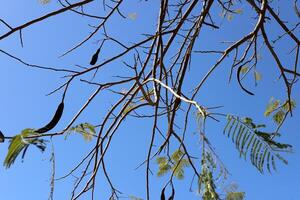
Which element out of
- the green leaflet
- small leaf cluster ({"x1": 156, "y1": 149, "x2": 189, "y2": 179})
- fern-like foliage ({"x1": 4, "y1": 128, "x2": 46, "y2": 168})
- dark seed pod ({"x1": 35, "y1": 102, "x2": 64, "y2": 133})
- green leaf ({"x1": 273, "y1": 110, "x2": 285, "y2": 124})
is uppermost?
green leaf ({"x1": 273, "y1": 110, "x2": 285, "y2": 124})

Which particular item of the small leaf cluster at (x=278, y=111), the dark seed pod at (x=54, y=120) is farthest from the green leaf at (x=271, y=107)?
the dark seed pod at (x=54, y=120)

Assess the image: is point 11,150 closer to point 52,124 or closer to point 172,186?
point 52,124

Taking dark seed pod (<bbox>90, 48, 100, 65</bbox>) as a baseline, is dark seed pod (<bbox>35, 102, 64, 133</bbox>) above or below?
below

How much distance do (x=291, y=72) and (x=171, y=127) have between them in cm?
67

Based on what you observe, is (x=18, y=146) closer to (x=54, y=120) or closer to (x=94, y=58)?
(x=54, y=120)

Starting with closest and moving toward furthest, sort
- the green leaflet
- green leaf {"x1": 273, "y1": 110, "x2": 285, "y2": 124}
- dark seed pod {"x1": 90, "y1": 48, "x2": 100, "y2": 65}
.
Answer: the green leaflet, dark seed pod {"x1": 90, "y1": 48, "x2": 100, "y2": 65}, green leaf {"x1": 273, "y1": 110, "x2": 285, "y2": 124}

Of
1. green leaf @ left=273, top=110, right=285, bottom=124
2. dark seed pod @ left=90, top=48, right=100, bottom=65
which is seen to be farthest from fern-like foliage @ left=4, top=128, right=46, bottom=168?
green leaf @ left=273, top=110, right=285, bottom=124

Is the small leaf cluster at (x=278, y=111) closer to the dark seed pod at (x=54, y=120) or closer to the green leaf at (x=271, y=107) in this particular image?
the green leaf at (x=271, y=107)

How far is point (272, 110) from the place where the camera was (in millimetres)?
3096

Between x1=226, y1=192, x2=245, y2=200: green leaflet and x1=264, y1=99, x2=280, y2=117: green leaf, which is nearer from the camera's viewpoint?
x1=226, y1=192, x2=245, y2=200: green leaflet

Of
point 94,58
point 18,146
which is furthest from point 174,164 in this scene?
point 18,146

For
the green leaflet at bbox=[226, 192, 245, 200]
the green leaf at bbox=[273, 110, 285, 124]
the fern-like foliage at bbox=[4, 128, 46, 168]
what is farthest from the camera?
the green leaf at bbox=[273, 110, 285, 124]

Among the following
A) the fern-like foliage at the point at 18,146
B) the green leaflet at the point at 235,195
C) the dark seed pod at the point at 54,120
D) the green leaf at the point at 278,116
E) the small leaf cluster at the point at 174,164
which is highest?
the green leaf at the point at 278,116

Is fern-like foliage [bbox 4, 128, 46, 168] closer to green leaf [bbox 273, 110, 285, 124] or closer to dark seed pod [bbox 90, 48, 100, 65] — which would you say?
dark seed pod [bbox 90, 48, 100, 65]
